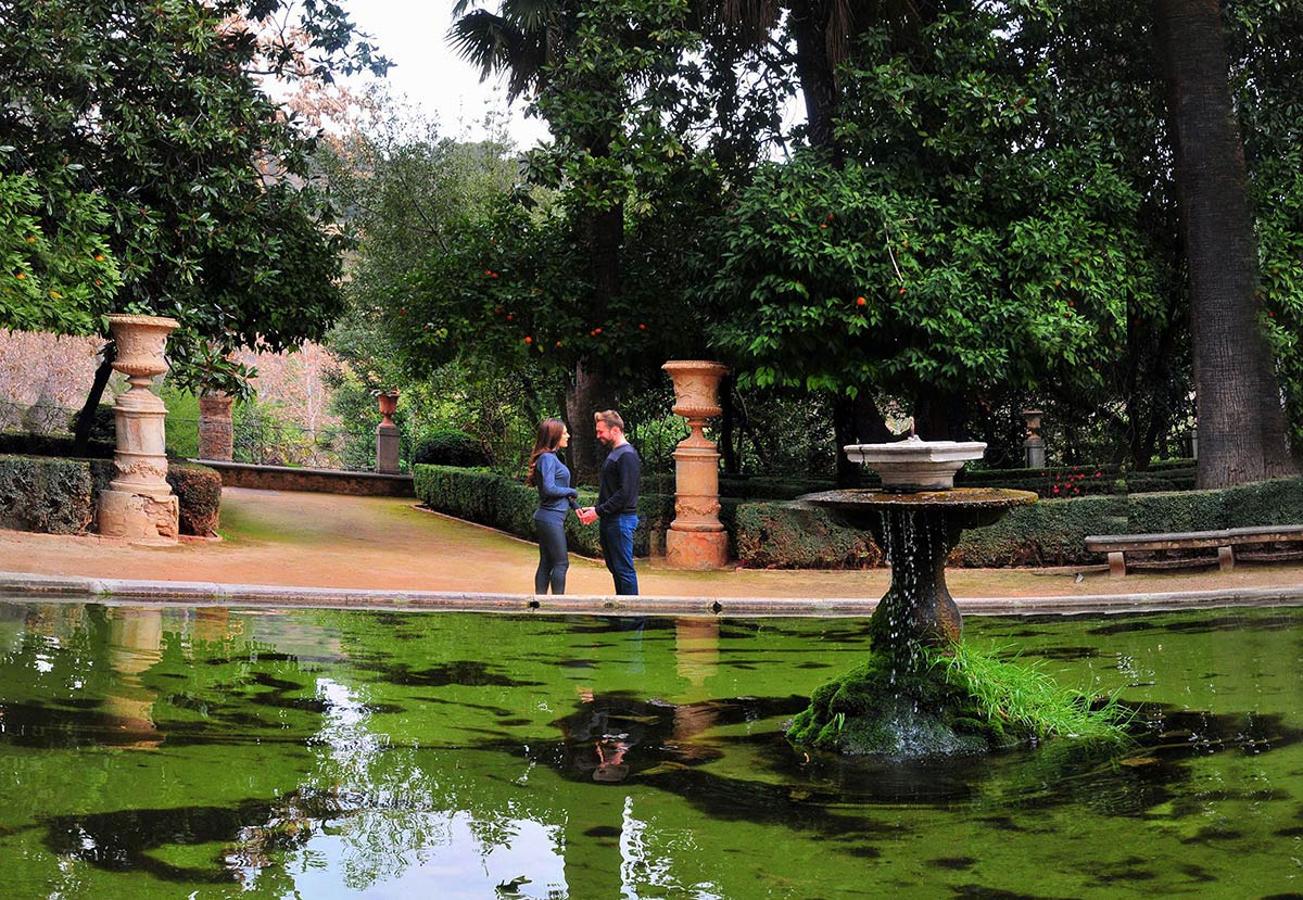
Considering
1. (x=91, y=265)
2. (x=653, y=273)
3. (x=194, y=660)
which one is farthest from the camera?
(x=653, y=273)

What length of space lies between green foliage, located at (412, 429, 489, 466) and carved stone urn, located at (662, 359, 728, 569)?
1118 cm

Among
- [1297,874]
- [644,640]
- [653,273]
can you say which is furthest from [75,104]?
[1297,874]

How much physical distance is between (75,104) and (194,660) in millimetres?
10813

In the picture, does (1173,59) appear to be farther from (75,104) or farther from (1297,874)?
(1297,874)

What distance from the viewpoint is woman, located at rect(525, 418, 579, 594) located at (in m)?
10.6

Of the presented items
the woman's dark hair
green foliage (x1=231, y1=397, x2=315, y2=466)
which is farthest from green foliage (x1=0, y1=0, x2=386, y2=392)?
green foliage (x1=231, y1=397, x2=315, y2=466)

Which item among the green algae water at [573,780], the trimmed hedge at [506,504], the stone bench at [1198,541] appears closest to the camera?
the green algae water at [573,780]

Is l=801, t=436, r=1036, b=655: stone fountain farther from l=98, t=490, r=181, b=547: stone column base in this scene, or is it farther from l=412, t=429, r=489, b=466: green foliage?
l=412, t=429, r=489, b=466: green foliage

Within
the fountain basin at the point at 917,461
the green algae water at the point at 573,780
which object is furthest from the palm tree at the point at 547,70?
the fountain basin at the point at 917,461

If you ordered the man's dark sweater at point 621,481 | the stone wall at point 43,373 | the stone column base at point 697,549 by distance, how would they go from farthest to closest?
the stone wall at point 43,373 < the stone column base at point 697,549 < the man's dark sweater at point 621,481

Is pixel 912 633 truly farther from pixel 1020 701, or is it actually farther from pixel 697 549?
pixel 697 549

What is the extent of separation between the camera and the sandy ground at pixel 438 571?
1304cm

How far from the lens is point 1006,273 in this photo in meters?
16.3

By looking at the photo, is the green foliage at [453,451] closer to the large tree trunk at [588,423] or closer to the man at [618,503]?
the large tree trunk at [588,423]
